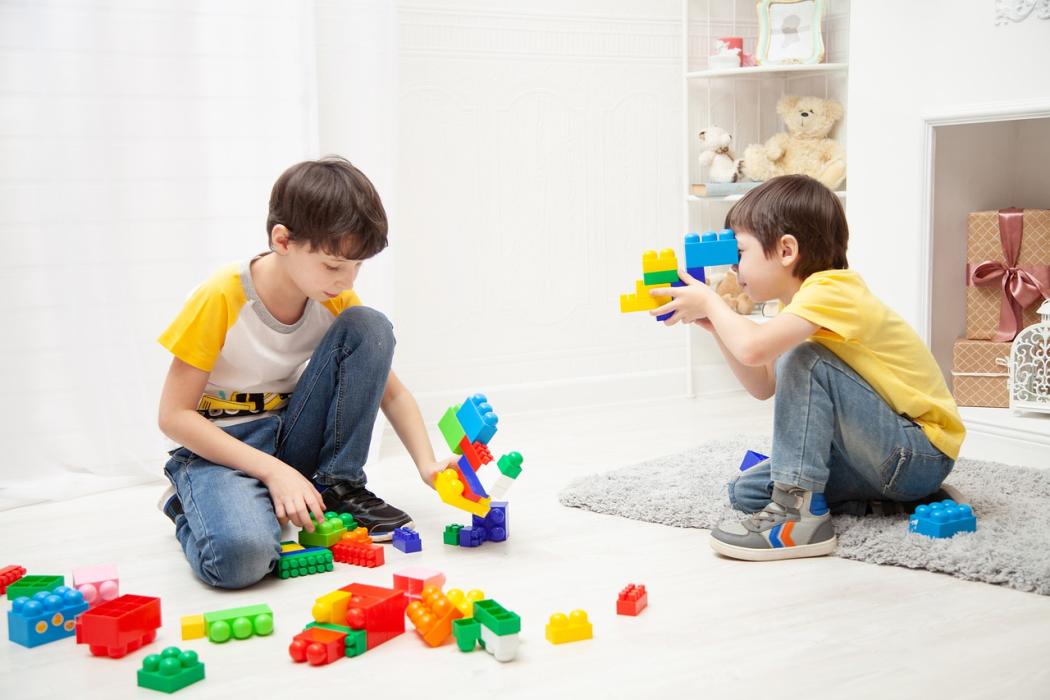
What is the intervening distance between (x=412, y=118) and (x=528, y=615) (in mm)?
1751

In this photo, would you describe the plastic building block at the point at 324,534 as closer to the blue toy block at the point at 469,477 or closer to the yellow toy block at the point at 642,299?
the blue toy block at the point at 469,477

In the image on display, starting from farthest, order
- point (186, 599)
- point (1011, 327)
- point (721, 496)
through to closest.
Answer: point (1011, 327), point (721, 496), point (186, 599)

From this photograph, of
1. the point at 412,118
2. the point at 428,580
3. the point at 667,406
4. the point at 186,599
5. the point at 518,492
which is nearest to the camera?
the point at 428,580

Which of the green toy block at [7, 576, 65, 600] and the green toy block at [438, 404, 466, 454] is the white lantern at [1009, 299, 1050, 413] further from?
the green toy block at [7, 576, 65, 600]

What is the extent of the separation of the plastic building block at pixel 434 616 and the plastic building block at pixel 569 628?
13 cm

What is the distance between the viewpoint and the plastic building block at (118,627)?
134 cm

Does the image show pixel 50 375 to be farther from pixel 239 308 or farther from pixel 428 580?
pixel 428 580

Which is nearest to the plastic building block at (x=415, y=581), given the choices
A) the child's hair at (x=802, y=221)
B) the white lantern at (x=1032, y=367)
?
the child's hair at (x=802, y=221)

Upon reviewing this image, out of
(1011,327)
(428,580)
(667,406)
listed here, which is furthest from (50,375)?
(1011,327)

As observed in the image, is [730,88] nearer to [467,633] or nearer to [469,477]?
[469,477]

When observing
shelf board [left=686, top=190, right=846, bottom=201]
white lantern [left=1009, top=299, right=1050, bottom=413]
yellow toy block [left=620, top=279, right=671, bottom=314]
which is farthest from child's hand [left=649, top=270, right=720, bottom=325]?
shelf board [left=686, top=190, right=846, bottom=201]

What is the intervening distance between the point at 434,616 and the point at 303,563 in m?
0.37

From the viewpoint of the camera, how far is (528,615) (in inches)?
57.6

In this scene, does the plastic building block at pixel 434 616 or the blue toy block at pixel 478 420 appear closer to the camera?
the plastic building block at pixel 434 616
